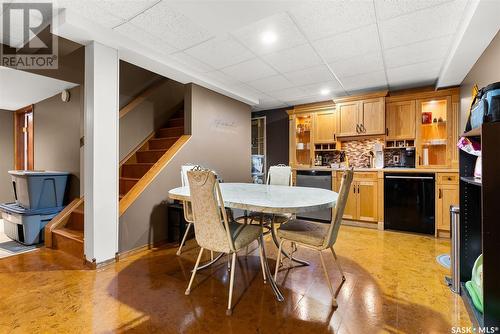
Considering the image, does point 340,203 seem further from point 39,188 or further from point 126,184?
point 39,188

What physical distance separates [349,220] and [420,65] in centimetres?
266

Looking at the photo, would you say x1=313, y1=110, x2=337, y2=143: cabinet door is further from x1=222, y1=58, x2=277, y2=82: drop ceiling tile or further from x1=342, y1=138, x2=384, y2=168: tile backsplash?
x1=222, y1=58, x2=277, y2=82: drop ceiling tile

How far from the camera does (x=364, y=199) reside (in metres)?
4.32

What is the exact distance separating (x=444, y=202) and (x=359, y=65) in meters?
2.42

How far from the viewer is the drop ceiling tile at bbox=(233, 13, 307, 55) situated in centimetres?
232

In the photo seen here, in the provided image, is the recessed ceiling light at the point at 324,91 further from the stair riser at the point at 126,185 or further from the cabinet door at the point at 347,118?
the stair riser at the point at 126,185

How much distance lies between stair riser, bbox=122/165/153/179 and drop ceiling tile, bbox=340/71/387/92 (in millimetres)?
3468

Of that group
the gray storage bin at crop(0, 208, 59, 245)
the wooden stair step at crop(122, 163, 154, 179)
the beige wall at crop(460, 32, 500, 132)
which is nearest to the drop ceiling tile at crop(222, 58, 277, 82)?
the wooden stair step at crop(122, 163, 154, 179)

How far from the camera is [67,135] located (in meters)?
4.11

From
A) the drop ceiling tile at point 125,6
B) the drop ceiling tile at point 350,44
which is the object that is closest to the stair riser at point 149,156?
the drop ceiling tile at point 125,6

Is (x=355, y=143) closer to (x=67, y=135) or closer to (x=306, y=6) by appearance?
(x=306, y=6)

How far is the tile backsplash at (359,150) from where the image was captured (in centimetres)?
478

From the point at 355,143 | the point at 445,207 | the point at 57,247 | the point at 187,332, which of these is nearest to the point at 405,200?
the point at 445,207

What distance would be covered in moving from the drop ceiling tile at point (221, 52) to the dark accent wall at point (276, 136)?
2.74 m
